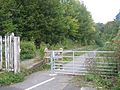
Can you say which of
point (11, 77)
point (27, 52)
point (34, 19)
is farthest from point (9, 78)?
point (34, 19)

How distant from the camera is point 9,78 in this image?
11.7 meters

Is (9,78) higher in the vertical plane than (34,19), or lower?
lower

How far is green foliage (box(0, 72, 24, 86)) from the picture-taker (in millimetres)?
11250

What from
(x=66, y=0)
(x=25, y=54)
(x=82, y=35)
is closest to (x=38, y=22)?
(x=25, y=54)

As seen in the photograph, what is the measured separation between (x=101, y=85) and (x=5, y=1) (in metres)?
16.9

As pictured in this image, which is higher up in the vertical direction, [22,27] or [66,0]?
[66,0]

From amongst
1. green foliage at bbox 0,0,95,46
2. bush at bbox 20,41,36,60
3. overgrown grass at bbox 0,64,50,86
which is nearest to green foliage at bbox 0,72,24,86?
overgrown grass at bbox 0,64,50,86

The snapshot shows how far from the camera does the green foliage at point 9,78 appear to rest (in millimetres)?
11250

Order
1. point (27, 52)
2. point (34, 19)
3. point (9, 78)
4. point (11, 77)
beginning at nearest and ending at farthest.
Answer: point (9, 78) → point (11, 77) → point (27, 52) → point (34, 19)

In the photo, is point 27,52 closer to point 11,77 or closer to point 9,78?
point 11,77

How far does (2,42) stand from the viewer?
13.3 metres

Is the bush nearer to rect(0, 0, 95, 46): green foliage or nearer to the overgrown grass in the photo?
rect(0, 0, 95, 46): green foliage

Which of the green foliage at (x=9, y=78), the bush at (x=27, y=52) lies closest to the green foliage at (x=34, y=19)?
the bush at (x=27, y=52)

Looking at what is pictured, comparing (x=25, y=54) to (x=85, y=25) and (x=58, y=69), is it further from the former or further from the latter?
(x=85, y=25)
